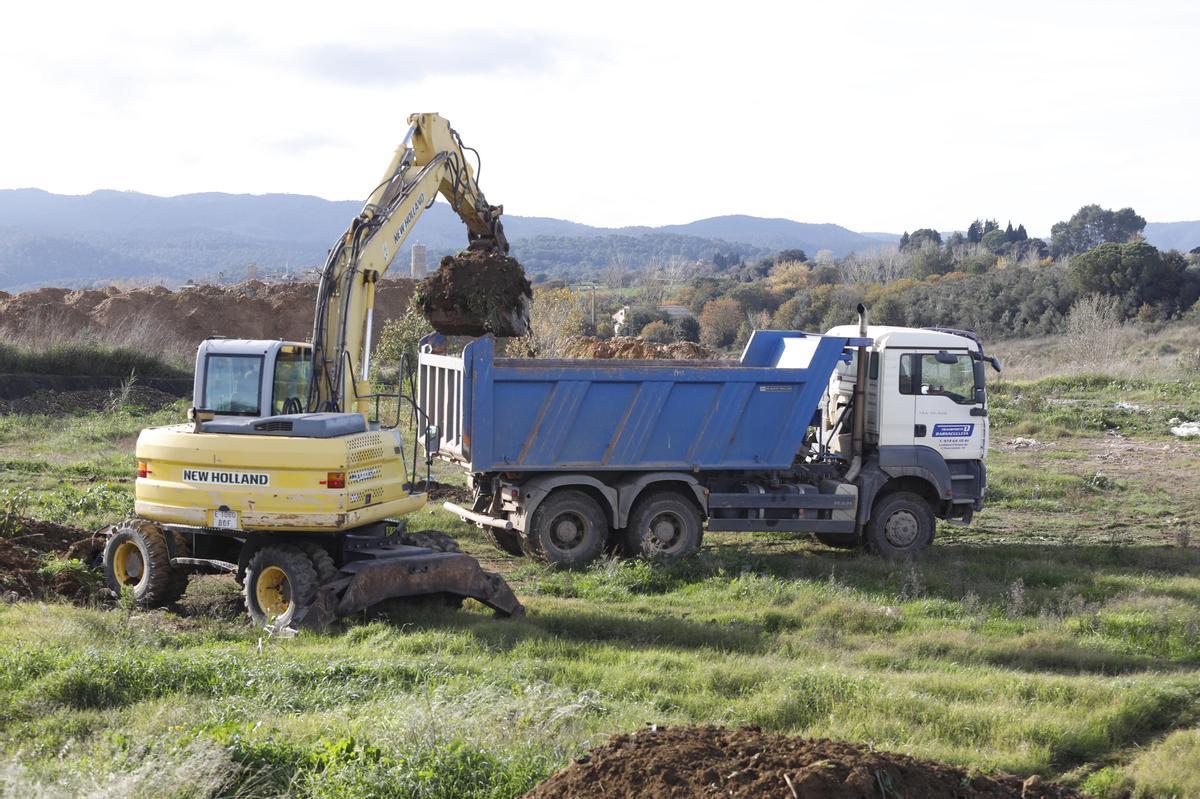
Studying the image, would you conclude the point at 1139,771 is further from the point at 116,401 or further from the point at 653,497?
the point at 116,401

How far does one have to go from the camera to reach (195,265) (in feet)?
471

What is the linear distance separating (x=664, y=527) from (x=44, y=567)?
6.49 meters

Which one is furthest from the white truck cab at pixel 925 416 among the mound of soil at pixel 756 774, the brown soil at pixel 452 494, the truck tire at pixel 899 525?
the mound of soil at pixel 756 774

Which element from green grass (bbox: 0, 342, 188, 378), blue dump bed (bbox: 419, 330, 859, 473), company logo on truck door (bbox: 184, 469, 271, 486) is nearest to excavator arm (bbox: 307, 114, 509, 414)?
blue dump bed (bbox: 419, 330, 859, 473)

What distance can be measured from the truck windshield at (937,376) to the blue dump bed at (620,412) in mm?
838

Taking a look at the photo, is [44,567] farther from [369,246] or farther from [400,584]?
[369,246]

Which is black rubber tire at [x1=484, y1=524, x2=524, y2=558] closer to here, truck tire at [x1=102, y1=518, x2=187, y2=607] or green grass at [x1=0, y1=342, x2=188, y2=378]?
truck tire at [x1=102, y1=518, x2=187, y2=607]

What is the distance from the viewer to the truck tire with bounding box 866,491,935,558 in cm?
1356

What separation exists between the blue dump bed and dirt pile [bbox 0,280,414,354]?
28531 millimetres

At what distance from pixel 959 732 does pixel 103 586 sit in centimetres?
798

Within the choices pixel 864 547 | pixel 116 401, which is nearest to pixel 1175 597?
pixel 864 547

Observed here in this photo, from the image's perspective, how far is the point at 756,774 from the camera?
5.28 metres

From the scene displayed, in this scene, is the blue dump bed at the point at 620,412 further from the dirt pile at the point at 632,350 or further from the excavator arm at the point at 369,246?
the dirt pile at the point at 632,350

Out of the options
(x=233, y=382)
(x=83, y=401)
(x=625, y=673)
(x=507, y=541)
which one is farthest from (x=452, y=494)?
(x=83, y=401)
